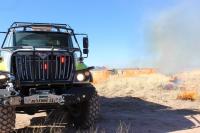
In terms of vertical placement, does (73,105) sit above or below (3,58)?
below

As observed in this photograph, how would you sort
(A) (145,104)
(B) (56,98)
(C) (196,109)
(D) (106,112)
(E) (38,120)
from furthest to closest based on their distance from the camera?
(A) (145,104)
(C) (196,109)
(D) (106,112)
(E) (38,120)
(B) (56,98)

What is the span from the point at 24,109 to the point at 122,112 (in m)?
4.97

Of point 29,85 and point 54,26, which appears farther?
point 54,26

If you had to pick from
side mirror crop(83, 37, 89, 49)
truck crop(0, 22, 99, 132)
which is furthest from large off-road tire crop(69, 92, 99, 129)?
side mirror crop(83, 37, 89, 49)

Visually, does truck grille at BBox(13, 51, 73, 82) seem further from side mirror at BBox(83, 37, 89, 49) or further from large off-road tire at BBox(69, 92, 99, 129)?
side mirror at BBox(83, 37, 89, 49)

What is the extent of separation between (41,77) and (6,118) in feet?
4.14

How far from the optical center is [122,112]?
16406 millimetres

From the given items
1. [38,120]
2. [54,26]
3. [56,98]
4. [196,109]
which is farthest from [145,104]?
[56,98]

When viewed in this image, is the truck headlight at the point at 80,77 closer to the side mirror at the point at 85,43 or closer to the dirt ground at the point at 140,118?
the dirt ground at the point at 140,118

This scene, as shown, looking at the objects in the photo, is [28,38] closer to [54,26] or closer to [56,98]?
[54,26]

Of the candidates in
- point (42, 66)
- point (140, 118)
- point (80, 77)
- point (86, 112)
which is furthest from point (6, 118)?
point (140, 118)

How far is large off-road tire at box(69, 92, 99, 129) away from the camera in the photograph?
1260 cm

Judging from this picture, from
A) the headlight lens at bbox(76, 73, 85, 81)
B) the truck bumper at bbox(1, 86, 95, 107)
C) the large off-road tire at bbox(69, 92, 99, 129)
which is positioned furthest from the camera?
the large off-road tire at bbox(69, 92, 99, 129)

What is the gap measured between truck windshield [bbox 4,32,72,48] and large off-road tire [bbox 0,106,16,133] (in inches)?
74.8
